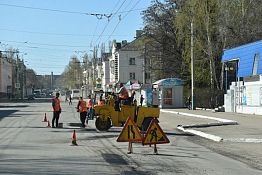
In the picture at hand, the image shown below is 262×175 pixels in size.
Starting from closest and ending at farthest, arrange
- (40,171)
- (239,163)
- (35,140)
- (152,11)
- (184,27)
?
(40,171) → (239,163) → (35,140) → (184,27) → (152,11)

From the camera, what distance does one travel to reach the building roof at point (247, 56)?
1471 inches

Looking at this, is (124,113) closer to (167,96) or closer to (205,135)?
(205,135)

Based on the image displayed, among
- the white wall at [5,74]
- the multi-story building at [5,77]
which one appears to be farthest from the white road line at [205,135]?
the white wall at [5,74]

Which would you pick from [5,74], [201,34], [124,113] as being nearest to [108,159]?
[124,113]

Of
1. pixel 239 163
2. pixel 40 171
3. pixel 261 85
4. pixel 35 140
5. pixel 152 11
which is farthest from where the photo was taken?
pixel 152 11

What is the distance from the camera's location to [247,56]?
3981cm

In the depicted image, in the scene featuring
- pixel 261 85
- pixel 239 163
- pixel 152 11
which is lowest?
pixel 239 163

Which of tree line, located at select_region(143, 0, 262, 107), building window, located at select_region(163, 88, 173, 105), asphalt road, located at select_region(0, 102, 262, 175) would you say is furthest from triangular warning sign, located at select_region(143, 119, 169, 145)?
building window, located at select_region(163, 88, 173, 105)

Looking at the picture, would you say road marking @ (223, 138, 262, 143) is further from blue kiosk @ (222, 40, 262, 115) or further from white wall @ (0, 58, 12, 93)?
white wall @ (0, 58, 12, 93)

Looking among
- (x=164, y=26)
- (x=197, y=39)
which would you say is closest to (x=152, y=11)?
(x=164, y=26)

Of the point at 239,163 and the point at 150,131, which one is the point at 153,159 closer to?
the point at 150,131

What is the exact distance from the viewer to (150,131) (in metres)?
15.1

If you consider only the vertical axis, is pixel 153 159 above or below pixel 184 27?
below

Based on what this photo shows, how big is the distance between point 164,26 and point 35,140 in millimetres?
47243
